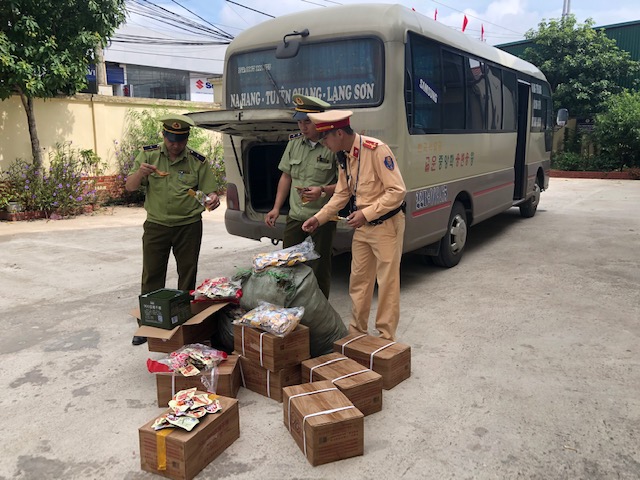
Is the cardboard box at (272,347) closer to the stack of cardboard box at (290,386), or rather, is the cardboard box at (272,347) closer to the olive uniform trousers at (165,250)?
the stack of cardboard box at (290,386)

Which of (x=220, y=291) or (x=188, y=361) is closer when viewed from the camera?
(x=188, y=361)

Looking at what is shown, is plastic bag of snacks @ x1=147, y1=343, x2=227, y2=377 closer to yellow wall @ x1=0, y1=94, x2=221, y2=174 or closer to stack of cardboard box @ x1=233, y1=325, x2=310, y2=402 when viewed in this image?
stack of cardboard box @ x1=233, y1=325, x2=310, y2=402

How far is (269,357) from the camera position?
3.20 meters

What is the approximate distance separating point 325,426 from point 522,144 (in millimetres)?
7421

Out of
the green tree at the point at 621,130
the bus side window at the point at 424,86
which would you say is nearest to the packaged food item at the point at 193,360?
the bus side window at the point at 424,86

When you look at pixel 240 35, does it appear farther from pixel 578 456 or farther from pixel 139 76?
pixel 139 76

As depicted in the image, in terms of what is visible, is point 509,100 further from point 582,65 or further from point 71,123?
point 582,65

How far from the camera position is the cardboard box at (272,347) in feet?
10.5

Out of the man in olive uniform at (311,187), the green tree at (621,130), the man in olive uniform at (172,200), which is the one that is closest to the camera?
the man in olive uniform at (172,200)

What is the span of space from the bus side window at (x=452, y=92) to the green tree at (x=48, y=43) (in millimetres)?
6610

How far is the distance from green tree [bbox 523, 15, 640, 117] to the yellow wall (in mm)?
14222

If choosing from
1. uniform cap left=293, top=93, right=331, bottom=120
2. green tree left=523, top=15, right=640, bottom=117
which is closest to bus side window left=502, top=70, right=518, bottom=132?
uniform cap left=293, top=93, right=331, bottom=120

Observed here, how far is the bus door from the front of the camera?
8648mm

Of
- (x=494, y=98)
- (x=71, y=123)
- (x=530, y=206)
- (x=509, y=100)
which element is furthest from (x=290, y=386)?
(x=71, y=123)
